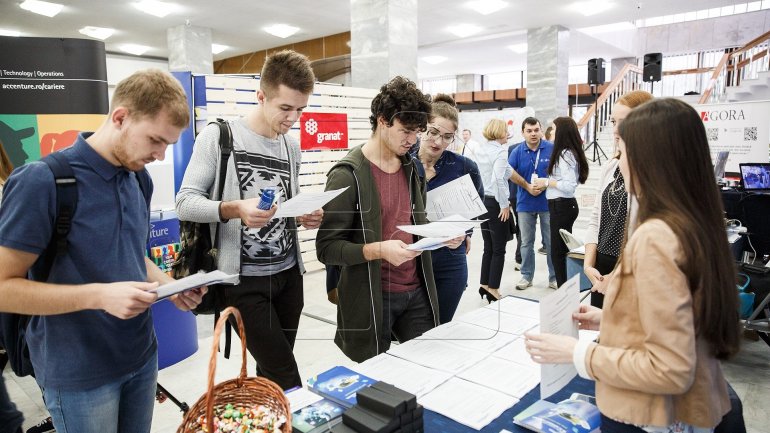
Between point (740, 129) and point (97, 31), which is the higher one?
point (97, 31)

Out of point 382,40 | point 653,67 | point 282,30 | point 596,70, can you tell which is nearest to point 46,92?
point 382,40

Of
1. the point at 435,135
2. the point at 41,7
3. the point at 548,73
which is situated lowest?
the point at 435,135

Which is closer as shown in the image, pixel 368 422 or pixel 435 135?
pixel 368 422

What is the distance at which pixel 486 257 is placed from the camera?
15.0ft

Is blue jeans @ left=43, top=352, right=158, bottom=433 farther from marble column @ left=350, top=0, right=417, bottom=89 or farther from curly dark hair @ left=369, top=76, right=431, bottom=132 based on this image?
marble column @ left=350, top=0, right=417, bottom=89

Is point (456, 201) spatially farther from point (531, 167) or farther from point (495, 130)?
point (531, 167)

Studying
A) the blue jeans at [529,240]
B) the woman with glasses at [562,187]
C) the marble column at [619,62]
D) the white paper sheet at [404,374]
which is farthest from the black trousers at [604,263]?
the marble column at [619,62]

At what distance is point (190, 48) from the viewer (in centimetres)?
1157

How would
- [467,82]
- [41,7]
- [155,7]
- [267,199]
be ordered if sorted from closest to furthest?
[267,199] < [41,7] < [155,7] < [467,82]

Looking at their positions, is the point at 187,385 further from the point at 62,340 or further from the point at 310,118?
the point at 310,118

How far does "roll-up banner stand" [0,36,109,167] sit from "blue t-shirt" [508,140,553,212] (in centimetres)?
361

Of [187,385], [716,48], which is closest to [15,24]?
[187,385]

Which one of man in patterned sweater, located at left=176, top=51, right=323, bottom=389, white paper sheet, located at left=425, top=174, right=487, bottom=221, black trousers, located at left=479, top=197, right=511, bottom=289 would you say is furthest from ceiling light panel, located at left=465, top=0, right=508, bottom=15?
man in patterned sweater, located at left=176, top=51, right=323, bottom=389

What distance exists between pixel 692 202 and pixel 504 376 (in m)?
0.82
